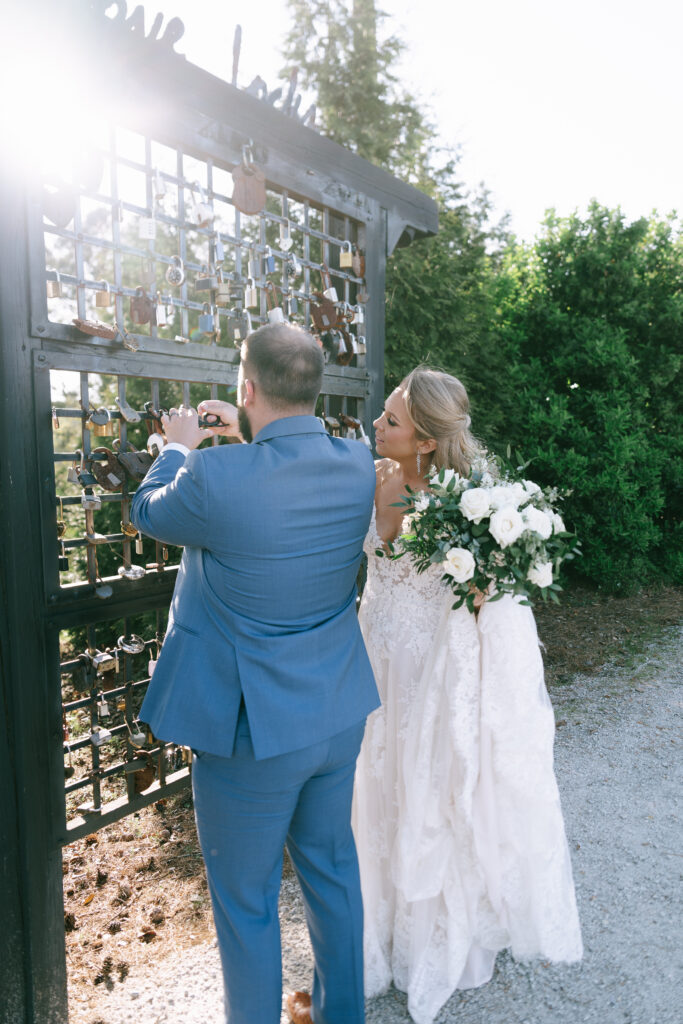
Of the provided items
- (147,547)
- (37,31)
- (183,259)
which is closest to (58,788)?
(183,259)

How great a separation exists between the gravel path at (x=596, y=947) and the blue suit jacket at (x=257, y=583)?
4.21ft

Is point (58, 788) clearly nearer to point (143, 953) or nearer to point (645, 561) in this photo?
point (143, 953)

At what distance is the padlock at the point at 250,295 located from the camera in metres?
3.21

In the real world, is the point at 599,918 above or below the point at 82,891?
above

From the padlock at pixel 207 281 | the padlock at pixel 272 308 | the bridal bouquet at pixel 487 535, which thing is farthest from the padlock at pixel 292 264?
the bridal bouquet at pixel 487 535

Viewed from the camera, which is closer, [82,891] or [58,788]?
[58,788]

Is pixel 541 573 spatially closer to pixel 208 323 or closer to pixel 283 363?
pixel 283 363

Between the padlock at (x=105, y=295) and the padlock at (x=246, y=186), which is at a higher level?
the padlock at (x=246, y=186)

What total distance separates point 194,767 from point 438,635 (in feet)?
2.95

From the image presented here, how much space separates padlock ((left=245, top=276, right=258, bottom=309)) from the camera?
10.5 ft

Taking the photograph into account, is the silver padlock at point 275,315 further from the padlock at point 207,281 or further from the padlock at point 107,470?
the padlock at point 107,470

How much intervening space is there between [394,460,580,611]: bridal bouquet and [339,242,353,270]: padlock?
6.33 ft

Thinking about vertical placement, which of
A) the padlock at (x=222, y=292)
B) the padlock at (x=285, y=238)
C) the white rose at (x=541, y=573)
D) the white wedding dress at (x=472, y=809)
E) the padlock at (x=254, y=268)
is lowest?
the white wedding dress at (x=472, y=809)

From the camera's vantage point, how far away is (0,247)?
222cm
